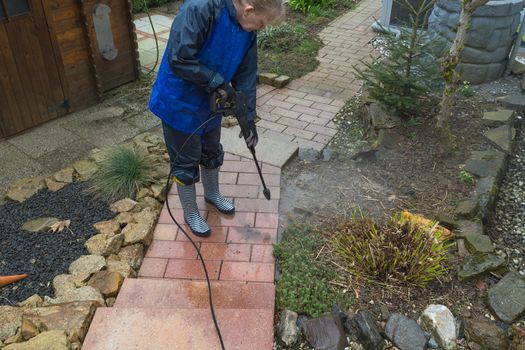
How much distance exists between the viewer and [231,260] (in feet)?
9.89

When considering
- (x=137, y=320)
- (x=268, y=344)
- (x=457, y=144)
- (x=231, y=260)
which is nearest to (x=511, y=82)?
(x=457, y=144)

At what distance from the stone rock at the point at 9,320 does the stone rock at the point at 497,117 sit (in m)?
3.93

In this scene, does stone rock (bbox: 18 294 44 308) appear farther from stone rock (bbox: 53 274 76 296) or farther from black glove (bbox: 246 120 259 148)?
black glove (bbox: 246 120 259 148)

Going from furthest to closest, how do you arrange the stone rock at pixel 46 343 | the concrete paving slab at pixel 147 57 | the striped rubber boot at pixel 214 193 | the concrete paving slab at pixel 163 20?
the concrete paving slab at pixel 163 20 → the concrete paving slab at pixel 147 57 → the striped rubber boot at pixel 214 193 → the stone rock at pixel 46 343

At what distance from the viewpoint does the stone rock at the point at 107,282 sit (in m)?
2.70

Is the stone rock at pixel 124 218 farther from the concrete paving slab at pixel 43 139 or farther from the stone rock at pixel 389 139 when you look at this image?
the stone rock at pixel 389 139

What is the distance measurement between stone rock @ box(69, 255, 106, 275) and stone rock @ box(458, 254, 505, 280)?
2139mm

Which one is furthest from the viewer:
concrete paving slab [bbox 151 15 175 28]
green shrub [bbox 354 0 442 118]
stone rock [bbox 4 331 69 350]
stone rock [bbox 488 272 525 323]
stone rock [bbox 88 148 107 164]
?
concrete paving slab [bbox 151 15 175 28]

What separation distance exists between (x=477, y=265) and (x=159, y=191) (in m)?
2.19

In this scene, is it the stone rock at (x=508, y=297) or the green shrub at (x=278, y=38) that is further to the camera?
the green shrub at (x=278, y=38)

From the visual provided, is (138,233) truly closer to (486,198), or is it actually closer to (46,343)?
(46,343)

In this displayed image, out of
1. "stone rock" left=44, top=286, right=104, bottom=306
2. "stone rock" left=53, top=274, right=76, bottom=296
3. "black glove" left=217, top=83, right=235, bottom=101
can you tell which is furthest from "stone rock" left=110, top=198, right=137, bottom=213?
"black glove" left=217, top=83, right=235, bottom=101

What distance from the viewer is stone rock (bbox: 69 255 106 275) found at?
284 cm

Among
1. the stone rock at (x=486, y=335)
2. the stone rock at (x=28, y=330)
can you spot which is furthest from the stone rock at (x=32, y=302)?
the stone rock at (x=486, y=335)
